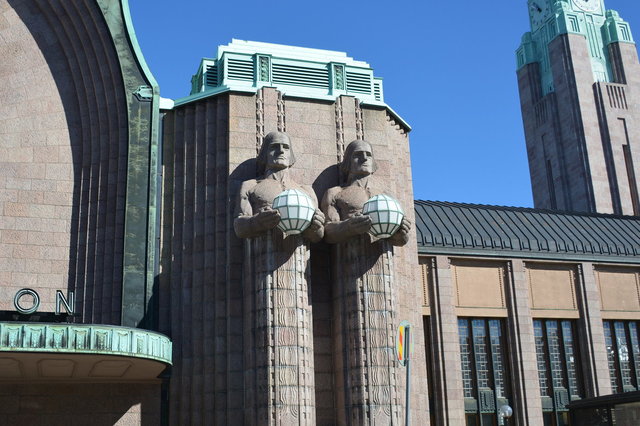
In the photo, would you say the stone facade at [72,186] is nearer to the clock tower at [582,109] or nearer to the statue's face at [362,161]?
the statue's face at [362,161]

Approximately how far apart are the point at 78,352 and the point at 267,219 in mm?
5642

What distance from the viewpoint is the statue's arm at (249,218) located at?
2098 centimetres

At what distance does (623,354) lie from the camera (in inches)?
1296

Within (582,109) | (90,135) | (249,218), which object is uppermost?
(582,109)

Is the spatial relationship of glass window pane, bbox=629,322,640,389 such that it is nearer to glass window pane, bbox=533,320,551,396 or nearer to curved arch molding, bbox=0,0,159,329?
glass window pane, bbox=533,320,551,396

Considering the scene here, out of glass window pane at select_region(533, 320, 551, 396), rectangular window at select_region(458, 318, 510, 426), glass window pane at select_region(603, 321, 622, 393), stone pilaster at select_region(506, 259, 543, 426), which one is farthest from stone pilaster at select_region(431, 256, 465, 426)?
glass window pane at select_region(603, 321, 622, 393)

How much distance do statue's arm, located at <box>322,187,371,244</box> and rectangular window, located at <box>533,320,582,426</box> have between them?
1271 cm

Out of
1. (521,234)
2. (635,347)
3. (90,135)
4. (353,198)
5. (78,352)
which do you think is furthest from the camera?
(521,234)

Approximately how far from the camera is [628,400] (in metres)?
25.2

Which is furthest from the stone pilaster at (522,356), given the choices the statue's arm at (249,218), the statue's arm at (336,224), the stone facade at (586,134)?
the stone facade at (586,134)

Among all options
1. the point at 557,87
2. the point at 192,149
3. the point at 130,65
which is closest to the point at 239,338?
the point at 192,149

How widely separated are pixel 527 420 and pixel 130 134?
17.6 meters

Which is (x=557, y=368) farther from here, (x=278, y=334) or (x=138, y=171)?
(x=138, y=171)

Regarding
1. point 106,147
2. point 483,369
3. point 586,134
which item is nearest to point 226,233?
point 106,147
